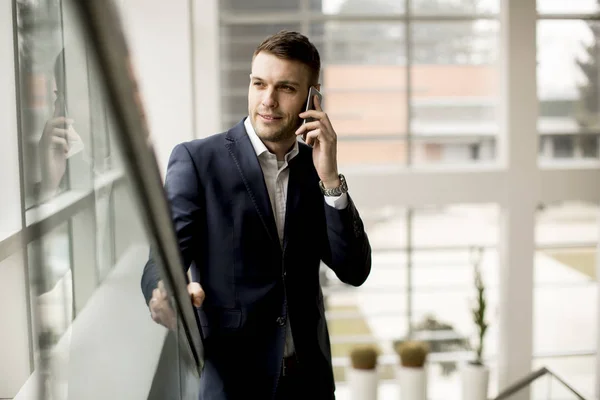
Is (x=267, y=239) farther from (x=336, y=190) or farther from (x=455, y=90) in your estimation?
(x=455, y=90)

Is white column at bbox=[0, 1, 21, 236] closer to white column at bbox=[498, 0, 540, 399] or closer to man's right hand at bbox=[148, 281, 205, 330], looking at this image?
man's right hand at bbox=[148, 281, 205, 330]

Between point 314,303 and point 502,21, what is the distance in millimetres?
4913

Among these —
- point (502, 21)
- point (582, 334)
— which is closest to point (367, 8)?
point (502, 21)

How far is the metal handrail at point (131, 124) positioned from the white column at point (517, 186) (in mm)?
5619

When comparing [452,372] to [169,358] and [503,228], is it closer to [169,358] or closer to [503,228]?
[503,228]

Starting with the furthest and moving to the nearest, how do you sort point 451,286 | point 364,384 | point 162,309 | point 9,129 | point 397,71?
point 397,71 → point 451,286 → point 364,384 → point 162,309 → point 9,129

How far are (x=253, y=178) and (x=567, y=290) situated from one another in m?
→ 8.94

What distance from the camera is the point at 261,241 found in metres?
1.98

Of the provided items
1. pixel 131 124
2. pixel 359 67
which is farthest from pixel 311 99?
pixel 359 67

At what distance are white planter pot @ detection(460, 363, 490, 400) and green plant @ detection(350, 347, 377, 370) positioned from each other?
847 millimetres

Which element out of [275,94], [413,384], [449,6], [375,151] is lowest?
[413,384]

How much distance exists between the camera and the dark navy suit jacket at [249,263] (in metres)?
1.95

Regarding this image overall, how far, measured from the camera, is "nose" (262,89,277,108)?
2010mm

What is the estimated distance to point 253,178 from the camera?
2.01 m
